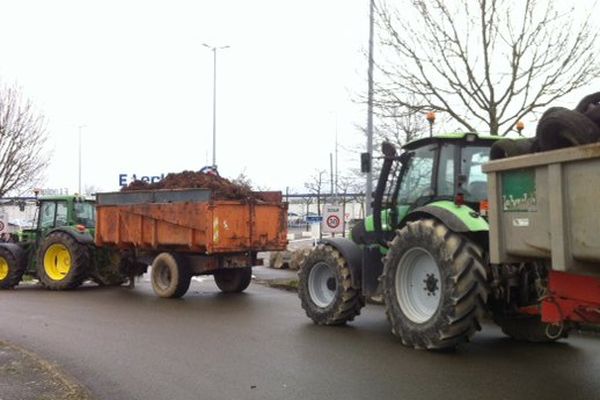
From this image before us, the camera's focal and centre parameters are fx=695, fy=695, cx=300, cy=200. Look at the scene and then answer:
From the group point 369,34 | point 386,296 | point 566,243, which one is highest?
point 369,34

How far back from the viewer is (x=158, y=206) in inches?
557

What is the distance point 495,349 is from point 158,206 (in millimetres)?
8100

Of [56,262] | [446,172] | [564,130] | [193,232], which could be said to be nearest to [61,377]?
[446,172]

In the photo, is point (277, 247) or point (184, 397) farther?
point (277, 247)

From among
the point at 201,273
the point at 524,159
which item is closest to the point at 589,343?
the point at 524,159

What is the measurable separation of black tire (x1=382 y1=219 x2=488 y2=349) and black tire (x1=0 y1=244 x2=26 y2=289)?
37.1ft

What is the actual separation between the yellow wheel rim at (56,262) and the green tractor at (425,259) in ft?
26.9

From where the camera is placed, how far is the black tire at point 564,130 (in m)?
5.06

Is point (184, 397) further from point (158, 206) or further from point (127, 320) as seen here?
point (158, 206)

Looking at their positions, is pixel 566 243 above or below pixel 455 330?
above

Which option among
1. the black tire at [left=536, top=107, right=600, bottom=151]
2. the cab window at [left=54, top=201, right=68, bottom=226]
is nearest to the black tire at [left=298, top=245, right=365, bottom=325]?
the black tire at [left=536, top=107, right=600, bottom=151]

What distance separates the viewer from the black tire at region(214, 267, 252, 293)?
14852 mm

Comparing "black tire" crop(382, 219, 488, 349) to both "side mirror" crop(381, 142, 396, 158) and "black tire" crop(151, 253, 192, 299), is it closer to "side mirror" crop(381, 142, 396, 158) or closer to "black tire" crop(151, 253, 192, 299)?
"side mirror" crop(381, 142, 396, 158)

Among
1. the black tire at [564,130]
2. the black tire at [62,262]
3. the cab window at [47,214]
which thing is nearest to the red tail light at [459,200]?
the black tire at [564,130]
